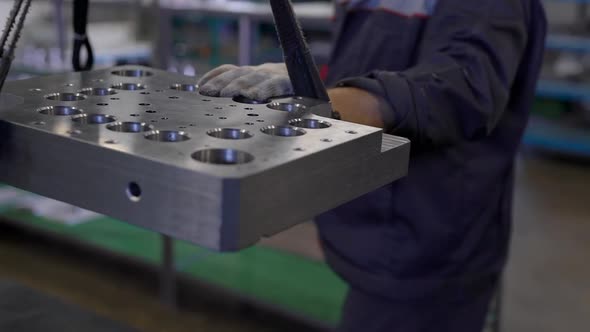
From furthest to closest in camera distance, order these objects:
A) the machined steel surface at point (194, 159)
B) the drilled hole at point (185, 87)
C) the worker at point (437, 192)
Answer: the worker at point (437, 192) → the drilled hole at point (185, 87) → the machined steel surface at point (194, 159)

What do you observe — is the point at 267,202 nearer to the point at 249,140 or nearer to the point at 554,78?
the point at 249,140

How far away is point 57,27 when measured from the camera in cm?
278

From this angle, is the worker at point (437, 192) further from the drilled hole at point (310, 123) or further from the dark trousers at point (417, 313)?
the drilled hole at point (310, 123)

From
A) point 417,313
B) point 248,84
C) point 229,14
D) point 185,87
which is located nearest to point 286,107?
point 248,84

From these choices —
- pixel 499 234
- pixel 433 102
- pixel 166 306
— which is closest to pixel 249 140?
pixel 433 102

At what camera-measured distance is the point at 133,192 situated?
1.93ft

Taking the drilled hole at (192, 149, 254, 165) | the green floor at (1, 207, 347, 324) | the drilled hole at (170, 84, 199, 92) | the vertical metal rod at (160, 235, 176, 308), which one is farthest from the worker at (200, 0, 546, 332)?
the vertical metal rod at (160, 235, 176, 308)

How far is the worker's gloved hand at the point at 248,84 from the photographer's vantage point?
84 cm

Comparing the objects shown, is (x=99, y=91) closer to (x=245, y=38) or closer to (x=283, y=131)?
(x=283, y=131)

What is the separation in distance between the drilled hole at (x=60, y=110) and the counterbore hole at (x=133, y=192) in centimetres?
19

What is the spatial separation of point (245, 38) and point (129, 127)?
1.93 meters

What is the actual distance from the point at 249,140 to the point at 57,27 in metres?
2.38

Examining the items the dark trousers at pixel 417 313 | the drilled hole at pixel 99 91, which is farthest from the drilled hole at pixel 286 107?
the dark trousers at pixel 417 313

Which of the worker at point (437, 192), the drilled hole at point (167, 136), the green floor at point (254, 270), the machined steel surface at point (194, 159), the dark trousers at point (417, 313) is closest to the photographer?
the machined steel surface at point (194, 159)
